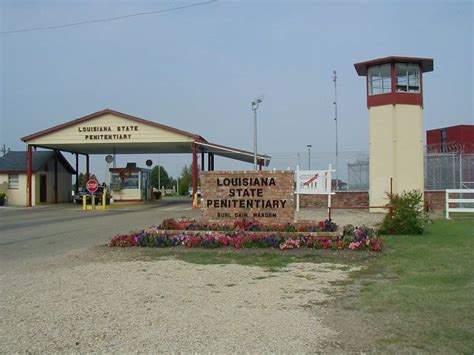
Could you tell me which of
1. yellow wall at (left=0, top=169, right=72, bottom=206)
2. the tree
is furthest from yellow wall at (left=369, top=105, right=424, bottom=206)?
the tree

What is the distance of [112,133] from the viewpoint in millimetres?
34438

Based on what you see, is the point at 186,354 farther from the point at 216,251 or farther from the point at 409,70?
the point at 409,70

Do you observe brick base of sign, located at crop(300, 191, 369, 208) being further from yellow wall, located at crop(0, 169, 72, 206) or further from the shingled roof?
the shingled roof

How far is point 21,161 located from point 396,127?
2736cm

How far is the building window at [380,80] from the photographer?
25609 millimetres

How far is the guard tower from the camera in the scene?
82.7 ft

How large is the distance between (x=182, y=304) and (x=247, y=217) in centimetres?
800

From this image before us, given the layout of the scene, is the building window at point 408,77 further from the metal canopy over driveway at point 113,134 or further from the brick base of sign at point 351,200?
the metal canopy over driveway at point 113,134

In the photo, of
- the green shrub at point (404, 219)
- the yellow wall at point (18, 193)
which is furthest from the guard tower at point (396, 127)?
the yellow wall at point (18, 193)

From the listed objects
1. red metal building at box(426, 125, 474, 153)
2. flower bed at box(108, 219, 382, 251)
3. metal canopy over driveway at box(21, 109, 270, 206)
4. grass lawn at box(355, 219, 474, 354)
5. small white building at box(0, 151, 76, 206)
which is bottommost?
grass lawn at box(355, 219, 474, 354)

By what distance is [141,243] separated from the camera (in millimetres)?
→ 12953

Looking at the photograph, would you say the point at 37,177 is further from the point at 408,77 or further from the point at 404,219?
the point at 404,219

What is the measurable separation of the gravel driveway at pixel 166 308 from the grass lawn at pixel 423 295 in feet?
2.14

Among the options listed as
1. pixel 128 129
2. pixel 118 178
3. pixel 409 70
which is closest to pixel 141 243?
pixel 409 70
